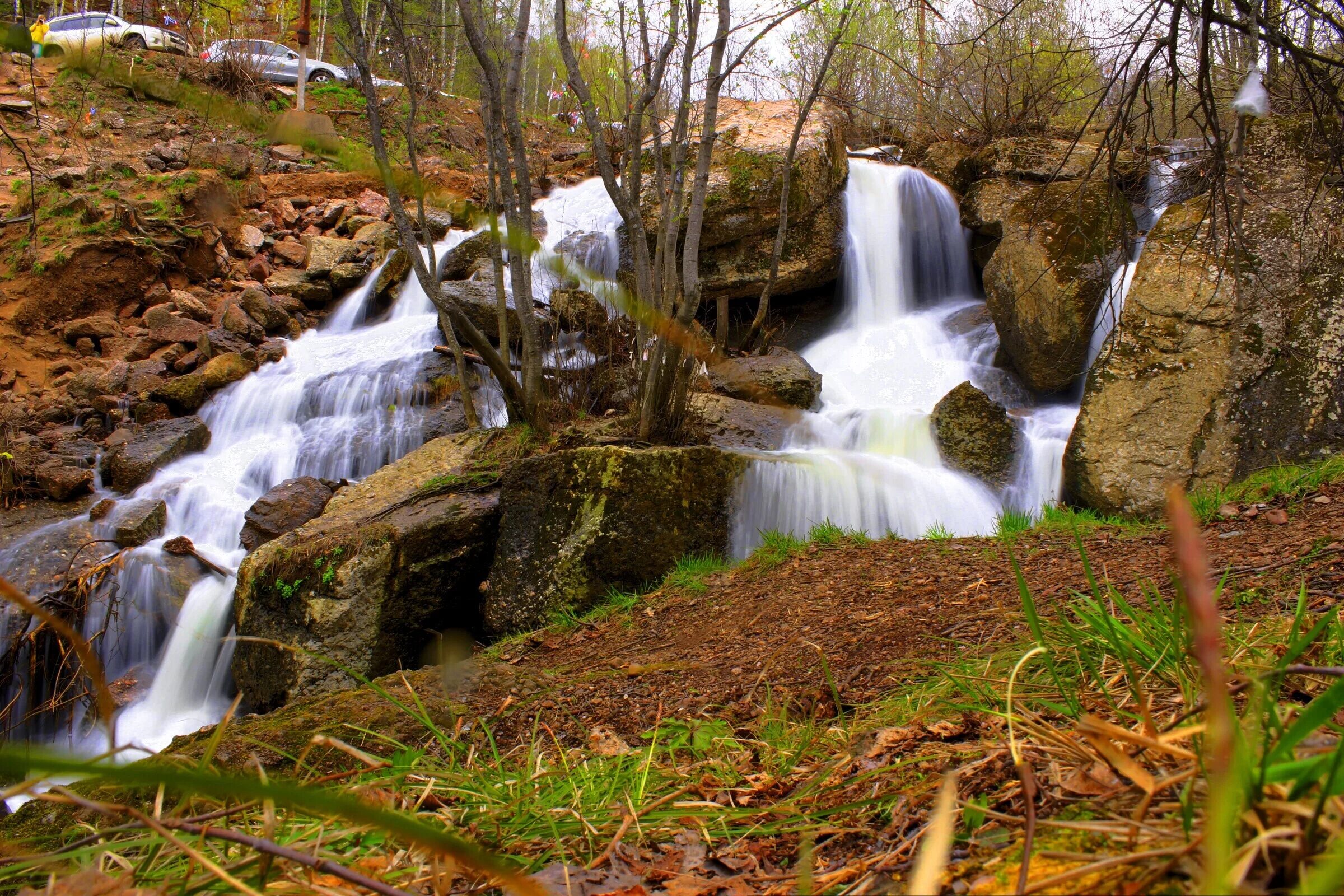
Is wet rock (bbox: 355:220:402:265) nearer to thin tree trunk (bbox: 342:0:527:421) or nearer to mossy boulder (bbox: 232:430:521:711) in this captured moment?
thin tree trunk (bbox: 342:0:527:421)

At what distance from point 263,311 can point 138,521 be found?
513cm

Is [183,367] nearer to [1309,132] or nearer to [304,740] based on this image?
[304,740]

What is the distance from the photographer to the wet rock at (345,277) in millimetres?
12828

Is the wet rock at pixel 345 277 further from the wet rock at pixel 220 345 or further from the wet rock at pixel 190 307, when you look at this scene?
the wet rock at pixel 220 345

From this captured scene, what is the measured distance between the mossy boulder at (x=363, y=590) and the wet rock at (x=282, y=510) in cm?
163

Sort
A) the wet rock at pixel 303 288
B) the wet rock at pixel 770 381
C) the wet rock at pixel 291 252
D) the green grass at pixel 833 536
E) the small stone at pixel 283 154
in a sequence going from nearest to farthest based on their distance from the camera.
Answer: the green grass at pixel 833 536 → the wet rock at pixel 770 381 → the wet rock at pixel 303 288 → the wet rock at pixel 291 252 → the small stone at pixel 283 154

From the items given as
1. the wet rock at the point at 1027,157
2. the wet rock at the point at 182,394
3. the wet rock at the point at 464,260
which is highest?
the wet rock at the point at 1027,157

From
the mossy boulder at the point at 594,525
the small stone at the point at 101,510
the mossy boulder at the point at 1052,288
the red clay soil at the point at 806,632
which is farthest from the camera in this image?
the mossy boulder at the point at 1052,288

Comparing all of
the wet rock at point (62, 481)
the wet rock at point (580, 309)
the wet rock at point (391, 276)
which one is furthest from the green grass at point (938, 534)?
the wet rock at point (391, 276)

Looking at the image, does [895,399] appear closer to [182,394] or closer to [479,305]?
[479,305]

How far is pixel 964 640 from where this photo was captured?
107 inches

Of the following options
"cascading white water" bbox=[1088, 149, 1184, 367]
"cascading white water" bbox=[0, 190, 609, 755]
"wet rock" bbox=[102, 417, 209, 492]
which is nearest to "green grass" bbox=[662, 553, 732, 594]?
"cascading white water" bbox=[0, 190, 609, 755]

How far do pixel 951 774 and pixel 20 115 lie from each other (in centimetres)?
2104

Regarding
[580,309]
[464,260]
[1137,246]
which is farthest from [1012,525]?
[464,260]
